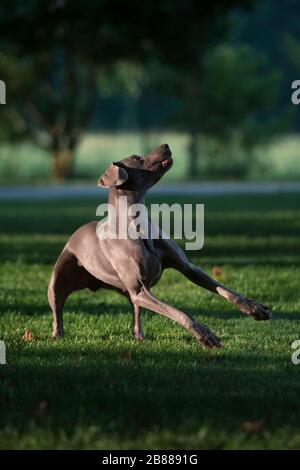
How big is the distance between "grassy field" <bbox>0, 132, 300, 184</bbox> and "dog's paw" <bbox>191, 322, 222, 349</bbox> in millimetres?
25077

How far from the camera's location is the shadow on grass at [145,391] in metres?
5.72

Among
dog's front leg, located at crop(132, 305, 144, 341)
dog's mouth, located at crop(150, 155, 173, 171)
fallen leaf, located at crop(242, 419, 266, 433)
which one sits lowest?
fallen leaf, located at crop(242, 419, 266, 433)

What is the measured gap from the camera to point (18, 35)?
31.5 meters

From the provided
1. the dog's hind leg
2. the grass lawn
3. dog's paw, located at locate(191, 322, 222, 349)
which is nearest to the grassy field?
the grass lawn

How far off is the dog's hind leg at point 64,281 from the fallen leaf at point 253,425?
9.52ft

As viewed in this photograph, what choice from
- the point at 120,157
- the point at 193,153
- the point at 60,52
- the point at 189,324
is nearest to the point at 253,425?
the point at 189,324

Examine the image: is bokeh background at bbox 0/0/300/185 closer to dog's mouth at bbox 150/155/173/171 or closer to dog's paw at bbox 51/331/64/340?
dog's paw at bbox 51/331/64/340

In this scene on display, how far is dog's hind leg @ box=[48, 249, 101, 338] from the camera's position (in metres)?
8.39

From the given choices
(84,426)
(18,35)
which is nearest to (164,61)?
(18,35)

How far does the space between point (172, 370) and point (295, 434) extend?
1.50 meters

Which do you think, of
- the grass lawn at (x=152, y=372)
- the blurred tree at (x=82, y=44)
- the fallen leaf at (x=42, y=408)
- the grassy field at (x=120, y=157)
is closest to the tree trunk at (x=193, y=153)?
the blurred tree at (x=82, y=44)

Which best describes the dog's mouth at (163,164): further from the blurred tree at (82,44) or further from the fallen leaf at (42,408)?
the blurred tree at (82,44)

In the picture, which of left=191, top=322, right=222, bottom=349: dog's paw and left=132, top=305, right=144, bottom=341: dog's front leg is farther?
left=132, top=305, right=144, bottom=341: dog's front leg

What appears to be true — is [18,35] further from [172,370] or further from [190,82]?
[172,370]
